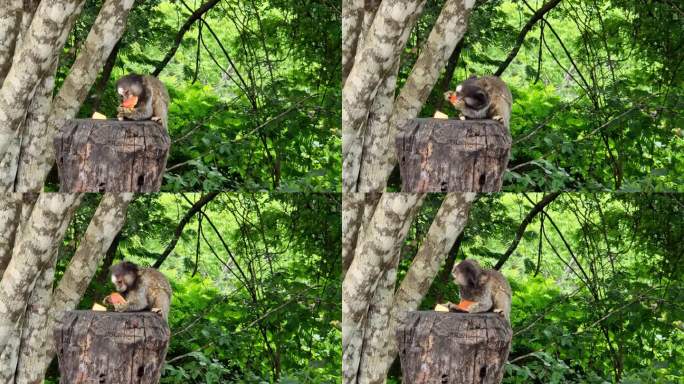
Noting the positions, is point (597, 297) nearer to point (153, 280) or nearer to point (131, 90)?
point (153, 280)

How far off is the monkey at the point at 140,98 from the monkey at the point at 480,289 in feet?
6.10

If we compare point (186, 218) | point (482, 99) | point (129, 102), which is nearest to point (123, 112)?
point (129, 102)

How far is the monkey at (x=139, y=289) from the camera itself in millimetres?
6957

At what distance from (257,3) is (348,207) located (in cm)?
265

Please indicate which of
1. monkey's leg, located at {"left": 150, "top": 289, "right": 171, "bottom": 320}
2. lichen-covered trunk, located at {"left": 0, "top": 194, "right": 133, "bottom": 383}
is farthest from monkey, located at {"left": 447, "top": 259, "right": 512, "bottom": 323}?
lichen-covered trunk, located at {"left": 0, "top": 194, "right": 133, "bottom": 383}

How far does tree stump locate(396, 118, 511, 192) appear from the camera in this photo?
6617mm

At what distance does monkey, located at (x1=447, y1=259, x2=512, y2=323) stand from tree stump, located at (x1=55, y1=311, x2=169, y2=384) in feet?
5.37

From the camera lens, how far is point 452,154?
6633 mm

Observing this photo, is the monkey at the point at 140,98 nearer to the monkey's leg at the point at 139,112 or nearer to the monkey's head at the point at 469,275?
the monkey's leg at the point at 139,112

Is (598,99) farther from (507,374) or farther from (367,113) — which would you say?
(367,113)

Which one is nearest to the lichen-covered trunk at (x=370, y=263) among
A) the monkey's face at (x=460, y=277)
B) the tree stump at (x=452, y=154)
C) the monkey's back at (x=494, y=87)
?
the tree stump at (x=452, y=154)

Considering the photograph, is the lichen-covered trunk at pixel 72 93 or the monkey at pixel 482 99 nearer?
the monkey at pixel 482 99

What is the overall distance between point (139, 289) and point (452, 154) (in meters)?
1.88

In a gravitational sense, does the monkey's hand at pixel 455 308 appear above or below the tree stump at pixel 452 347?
above
